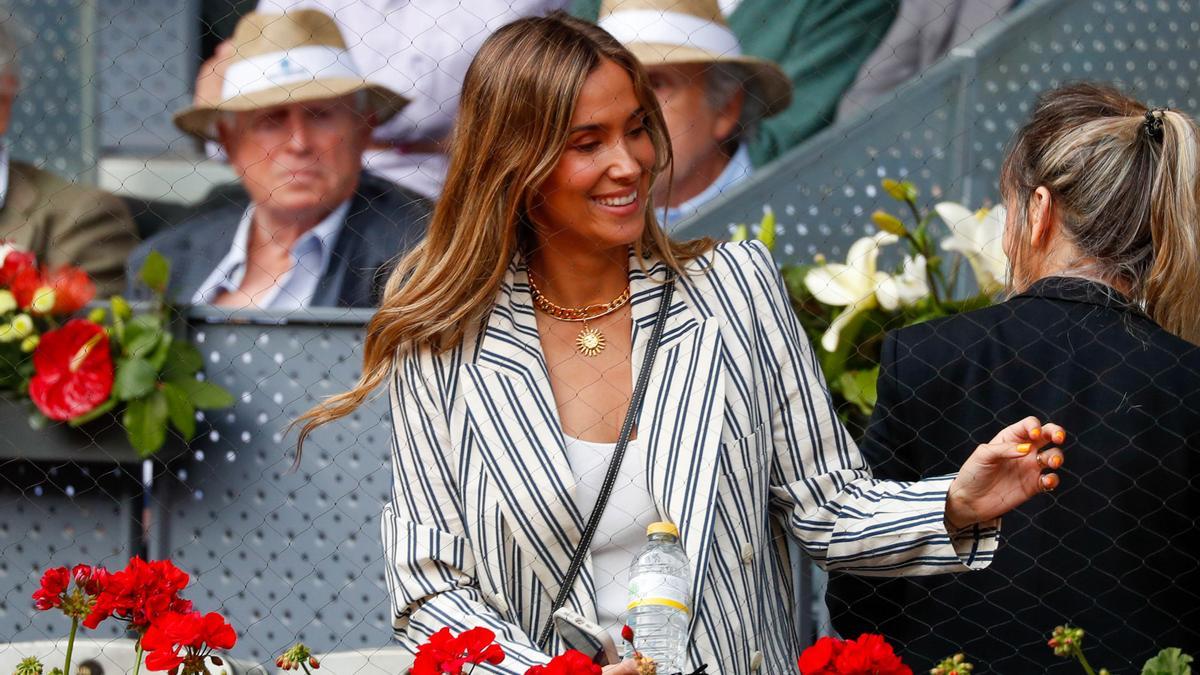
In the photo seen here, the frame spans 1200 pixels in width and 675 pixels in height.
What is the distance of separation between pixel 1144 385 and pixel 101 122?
7.60 ft

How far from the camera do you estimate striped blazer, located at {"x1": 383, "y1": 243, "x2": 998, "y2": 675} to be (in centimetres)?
170

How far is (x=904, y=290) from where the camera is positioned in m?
2.42

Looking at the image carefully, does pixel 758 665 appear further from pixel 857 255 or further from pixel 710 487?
pixel 857 255

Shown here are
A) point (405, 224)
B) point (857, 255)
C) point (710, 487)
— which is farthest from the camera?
point (405, 224)

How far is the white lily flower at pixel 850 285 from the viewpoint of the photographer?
2.43 metres

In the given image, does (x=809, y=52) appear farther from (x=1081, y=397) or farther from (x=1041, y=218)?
(x=1081, y=397)

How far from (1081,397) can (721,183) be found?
4.77ft

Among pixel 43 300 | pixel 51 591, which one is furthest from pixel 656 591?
pixel 43 300

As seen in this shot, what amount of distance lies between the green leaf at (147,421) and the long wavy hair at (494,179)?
0.85 m

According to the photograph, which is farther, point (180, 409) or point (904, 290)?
point (180, 409)

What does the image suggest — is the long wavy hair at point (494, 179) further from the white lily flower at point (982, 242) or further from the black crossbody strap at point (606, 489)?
the white lily flower at point (982, 242)

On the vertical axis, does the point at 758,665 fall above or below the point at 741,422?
below

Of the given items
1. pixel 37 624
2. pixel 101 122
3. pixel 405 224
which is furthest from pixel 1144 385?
pixel 101 122

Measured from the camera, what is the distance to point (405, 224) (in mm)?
3086
